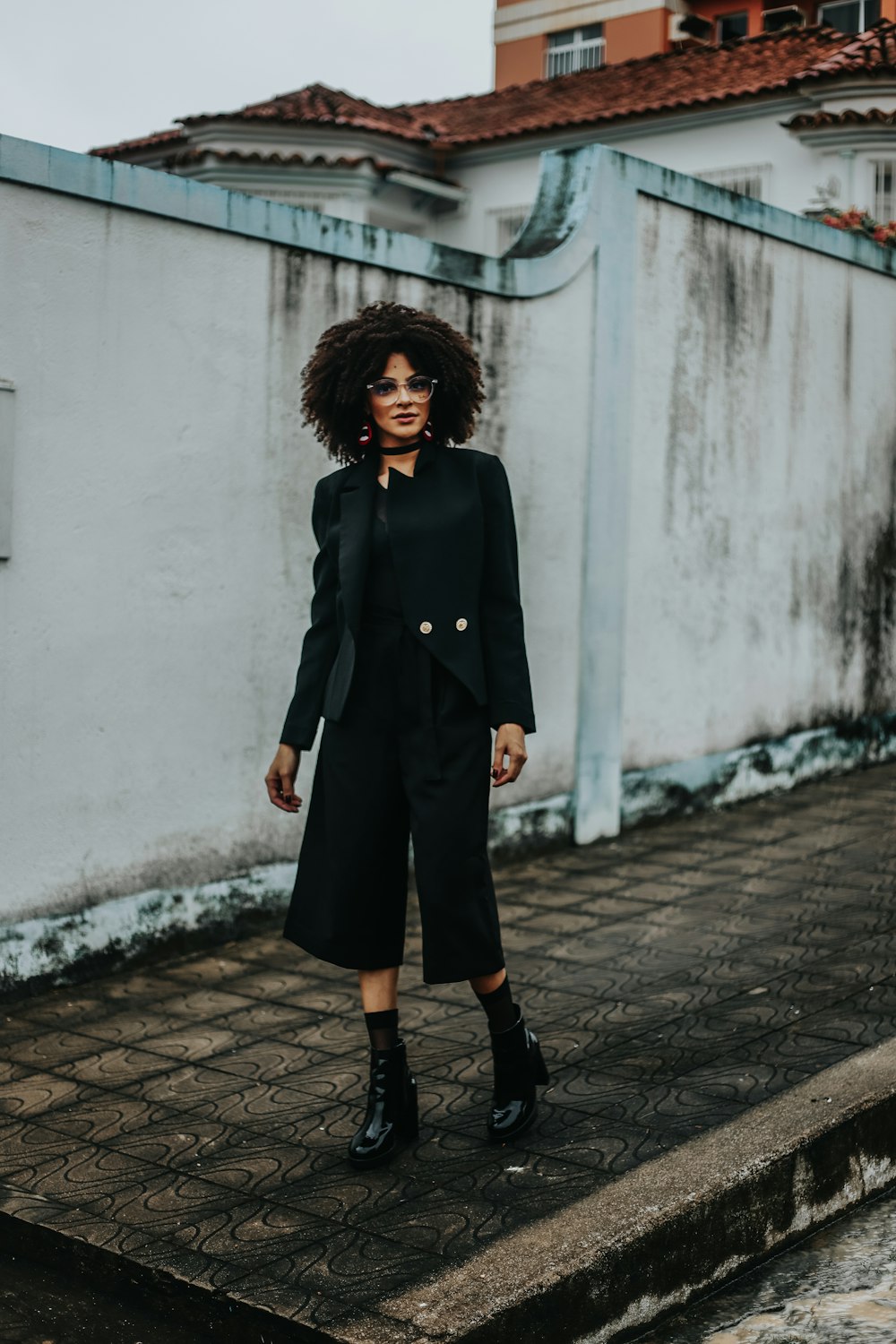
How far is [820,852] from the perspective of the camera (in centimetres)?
749

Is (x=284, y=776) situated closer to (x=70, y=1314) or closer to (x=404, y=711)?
(x=404, y=711)

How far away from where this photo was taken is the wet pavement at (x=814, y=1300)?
3250mm

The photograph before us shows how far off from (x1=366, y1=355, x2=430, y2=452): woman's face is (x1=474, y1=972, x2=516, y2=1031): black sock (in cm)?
138

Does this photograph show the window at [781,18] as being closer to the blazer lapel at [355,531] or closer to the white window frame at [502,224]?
the white window frame at [502,224]

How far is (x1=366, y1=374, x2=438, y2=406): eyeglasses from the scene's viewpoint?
4004mm

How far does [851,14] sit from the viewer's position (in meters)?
26.6

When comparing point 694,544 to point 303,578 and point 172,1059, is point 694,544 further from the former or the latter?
point 172,1059

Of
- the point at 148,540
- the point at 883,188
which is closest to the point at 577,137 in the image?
the point at 883,188

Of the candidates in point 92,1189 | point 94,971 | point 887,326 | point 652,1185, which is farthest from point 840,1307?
point 887,326

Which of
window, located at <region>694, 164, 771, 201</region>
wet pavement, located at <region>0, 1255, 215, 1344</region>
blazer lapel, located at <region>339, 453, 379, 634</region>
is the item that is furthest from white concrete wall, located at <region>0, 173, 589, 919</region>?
window, located at <region>694, 164, 771, 201</region>

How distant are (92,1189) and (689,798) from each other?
507cm

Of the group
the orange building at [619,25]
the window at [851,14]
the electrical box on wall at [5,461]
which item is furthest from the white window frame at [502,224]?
the electrical box on wall at [5,461]

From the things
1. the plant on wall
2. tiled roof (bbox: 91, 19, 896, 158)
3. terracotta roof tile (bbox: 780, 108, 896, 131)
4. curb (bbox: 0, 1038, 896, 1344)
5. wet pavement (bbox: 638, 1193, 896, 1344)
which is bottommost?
wet pavement (bbox: 638, 1193, 896, 1344)

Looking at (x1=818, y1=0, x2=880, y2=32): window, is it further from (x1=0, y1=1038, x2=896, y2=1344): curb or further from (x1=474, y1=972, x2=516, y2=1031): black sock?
(x1=0, y1=1038, x2=896, y2=1344): curb
